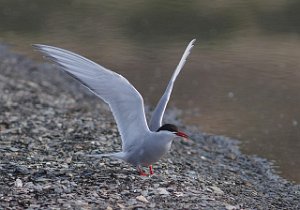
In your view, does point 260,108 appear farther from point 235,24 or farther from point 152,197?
point 235,24

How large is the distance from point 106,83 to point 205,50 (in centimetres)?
934

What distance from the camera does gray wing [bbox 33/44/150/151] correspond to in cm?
678

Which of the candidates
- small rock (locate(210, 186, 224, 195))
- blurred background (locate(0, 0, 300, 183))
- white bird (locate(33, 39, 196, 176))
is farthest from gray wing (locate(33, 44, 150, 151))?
blurred background (locate(0, 0, 300, 183))

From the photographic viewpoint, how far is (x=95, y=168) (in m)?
7.51

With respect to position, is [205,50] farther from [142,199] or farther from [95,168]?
[142,199]

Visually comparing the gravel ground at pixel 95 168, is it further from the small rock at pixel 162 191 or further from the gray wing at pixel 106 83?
the gray wing at pixel 106 83

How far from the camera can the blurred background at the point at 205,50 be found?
11341 millimetres

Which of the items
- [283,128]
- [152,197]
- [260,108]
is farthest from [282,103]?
[152,197]

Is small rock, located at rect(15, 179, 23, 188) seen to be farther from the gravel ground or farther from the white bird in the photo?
the white bird

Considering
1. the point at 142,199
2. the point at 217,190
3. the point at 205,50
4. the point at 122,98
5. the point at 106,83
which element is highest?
the point at 106,83

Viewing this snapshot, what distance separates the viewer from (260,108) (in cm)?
1198

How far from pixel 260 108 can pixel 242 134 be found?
1.20m

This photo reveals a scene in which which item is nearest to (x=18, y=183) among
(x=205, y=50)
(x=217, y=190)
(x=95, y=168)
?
(x=95, y=168)

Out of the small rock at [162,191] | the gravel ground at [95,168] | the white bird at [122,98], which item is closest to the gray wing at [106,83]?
the white bird at [122,98]
